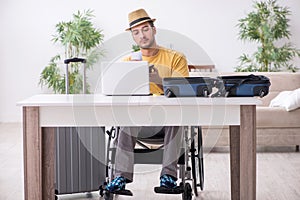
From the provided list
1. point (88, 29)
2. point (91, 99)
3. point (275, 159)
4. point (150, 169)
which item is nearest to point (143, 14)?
point (91, 99)

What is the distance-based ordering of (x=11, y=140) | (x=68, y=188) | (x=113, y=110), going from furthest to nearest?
(x=11, y=140)
(x=68, y=188)
(x=113, y=110)

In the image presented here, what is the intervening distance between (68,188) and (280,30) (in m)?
4.19

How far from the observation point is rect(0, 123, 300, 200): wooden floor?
13.1 ft

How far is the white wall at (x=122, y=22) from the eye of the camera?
7.57 metres

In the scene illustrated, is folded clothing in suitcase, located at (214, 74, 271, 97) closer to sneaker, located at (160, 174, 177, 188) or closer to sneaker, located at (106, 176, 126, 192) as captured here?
sneaker, located at (160, 174, 177, 188)

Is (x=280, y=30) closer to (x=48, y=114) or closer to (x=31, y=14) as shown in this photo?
(x=31, y=14)

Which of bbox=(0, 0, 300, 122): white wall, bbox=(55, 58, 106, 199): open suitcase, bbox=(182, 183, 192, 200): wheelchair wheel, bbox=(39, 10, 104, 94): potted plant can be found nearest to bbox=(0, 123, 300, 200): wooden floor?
bbox=(55, 58, 106, 199): open suitcase

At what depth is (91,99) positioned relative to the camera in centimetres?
325

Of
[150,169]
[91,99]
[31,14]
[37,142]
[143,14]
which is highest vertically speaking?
[31,14]

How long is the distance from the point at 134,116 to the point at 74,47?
15.0 ft

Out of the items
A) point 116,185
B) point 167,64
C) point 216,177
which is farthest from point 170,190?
point 216,177

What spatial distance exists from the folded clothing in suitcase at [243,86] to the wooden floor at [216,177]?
3.15 feet

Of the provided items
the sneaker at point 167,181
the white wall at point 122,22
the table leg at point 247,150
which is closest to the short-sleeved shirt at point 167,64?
the sneaker at point 167,181

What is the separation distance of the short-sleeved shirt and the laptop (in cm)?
54
